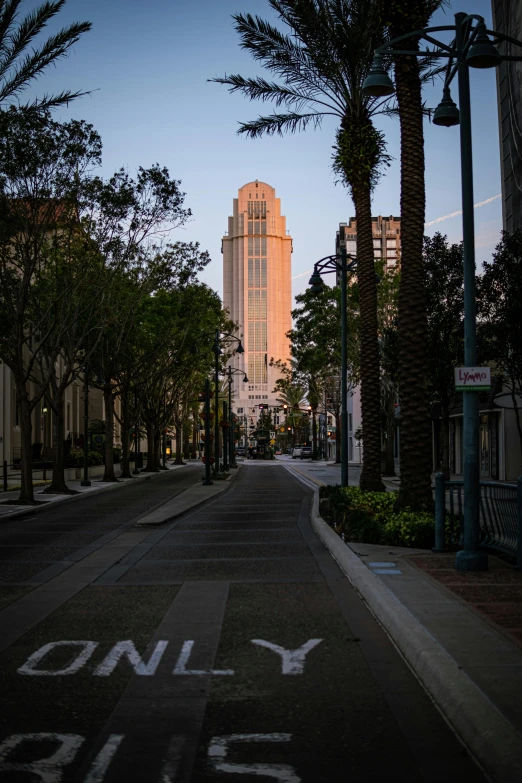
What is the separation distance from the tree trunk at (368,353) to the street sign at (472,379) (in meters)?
11.6

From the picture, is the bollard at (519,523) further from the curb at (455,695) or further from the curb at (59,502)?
the curb at (59,502)

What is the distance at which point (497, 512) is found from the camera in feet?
40.0

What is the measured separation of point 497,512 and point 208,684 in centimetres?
691

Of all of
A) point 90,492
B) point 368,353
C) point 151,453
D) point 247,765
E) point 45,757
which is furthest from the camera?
point 151,453

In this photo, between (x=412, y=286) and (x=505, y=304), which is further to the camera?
(x=505, y=304)

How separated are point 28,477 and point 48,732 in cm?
2340

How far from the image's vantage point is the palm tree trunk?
Answer: 16.9 m

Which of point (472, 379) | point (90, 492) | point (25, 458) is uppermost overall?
point (472, 379)

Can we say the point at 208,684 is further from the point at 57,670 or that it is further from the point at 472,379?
the point at 472,379

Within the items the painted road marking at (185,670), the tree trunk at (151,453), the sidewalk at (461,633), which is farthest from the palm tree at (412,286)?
the tree trunk at (151,453)

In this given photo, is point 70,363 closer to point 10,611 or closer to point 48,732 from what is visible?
point 10,611

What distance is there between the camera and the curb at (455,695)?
4645mm

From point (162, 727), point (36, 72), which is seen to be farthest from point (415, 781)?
point (36, 72)

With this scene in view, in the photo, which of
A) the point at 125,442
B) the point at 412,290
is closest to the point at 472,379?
the point at 412,290
